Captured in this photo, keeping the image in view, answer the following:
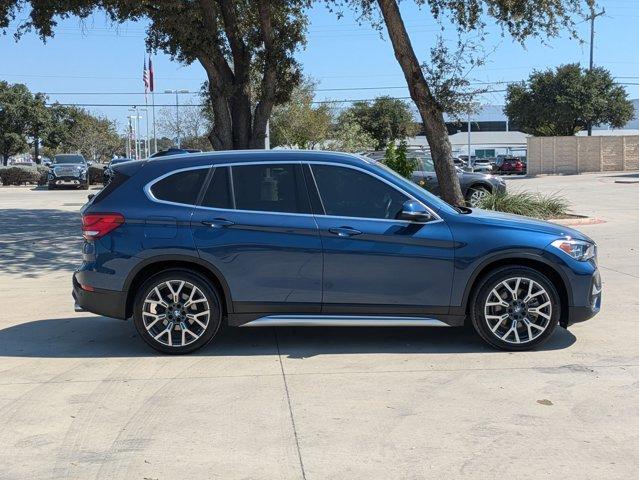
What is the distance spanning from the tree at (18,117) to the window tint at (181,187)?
55.4 meters

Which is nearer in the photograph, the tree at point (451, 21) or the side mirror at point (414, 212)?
the side mirror at point (414, 212)

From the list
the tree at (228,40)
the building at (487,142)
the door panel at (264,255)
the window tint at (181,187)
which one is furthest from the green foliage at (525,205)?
the building at (487,142)

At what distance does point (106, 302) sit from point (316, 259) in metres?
1.92

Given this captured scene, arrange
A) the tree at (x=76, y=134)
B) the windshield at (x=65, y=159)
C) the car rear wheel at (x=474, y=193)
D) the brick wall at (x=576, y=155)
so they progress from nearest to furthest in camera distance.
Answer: the car rear wheel at (x=474, y=193) → the windshield at (x=65, y=159) → the brick wall at (x=576, y=155) → the tree at (x=76, y=134)

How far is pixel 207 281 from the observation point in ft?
20.7

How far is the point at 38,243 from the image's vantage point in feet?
46.7

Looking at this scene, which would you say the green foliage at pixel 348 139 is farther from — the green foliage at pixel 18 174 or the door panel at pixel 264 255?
the door panel at pixel 264 255

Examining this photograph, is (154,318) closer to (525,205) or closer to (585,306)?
(585,306)

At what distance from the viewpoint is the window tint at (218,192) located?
6.35 metres

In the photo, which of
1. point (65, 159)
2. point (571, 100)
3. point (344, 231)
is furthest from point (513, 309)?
point (571, 100)

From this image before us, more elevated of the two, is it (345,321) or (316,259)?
(316,259)

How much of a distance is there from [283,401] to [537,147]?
4860 centimetres

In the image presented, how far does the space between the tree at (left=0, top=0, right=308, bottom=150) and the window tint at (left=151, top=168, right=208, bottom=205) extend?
34.2 ft

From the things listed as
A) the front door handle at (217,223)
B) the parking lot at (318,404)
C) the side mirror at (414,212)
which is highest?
the side mirror at (414,212)
